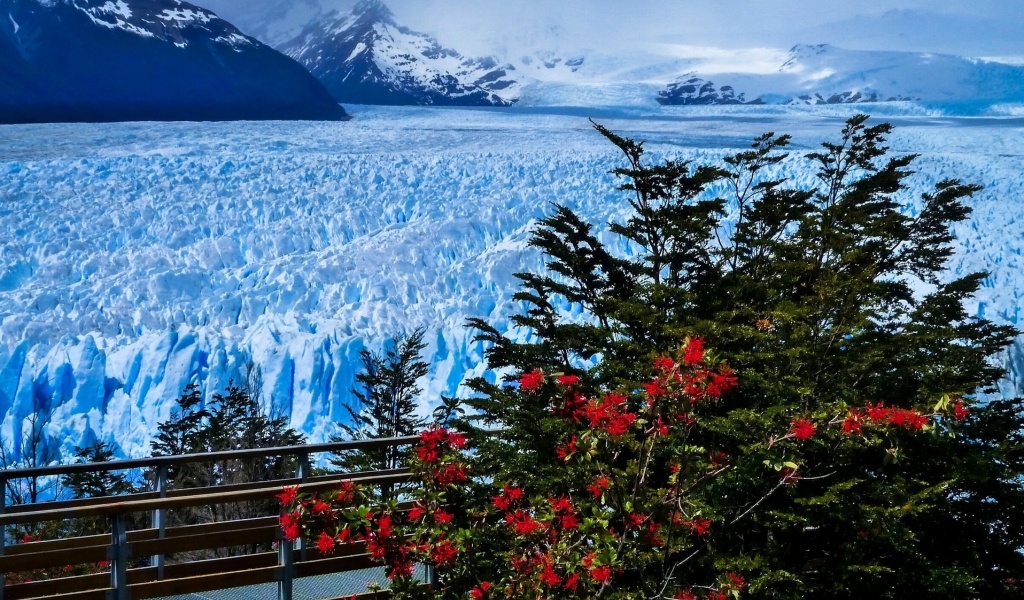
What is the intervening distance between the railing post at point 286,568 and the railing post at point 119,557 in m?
0.66

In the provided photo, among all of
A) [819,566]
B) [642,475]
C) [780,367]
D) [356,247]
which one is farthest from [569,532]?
[356,247]

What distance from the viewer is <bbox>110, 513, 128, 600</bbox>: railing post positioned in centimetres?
326

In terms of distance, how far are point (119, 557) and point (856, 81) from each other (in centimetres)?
2309

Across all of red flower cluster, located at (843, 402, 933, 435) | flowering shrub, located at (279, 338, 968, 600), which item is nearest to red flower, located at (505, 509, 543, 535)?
flowering shrub, located at (279, 338, 968, 600)

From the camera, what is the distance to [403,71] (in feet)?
81.3

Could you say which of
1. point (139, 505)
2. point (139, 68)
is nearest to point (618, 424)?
point (139, 505)

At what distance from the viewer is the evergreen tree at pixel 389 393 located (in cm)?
1468

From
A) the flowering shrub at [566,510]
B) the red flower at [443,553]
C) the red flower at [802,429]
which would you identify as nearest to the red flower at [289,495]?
the flowering shrub at [566,510]

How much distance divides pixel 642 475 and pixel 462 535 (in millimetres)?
789

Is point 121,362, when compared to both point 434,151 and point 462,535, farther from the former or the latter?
point 462,535

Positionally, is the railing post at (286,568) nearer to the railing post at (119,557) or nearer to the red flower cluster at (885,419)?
the railing post at (119,557)

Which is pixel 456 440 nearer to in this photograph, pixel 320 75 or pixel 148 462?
pixel 148 462

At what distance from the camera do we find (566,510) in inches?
139

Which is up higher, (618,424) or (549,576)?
(618,424)
